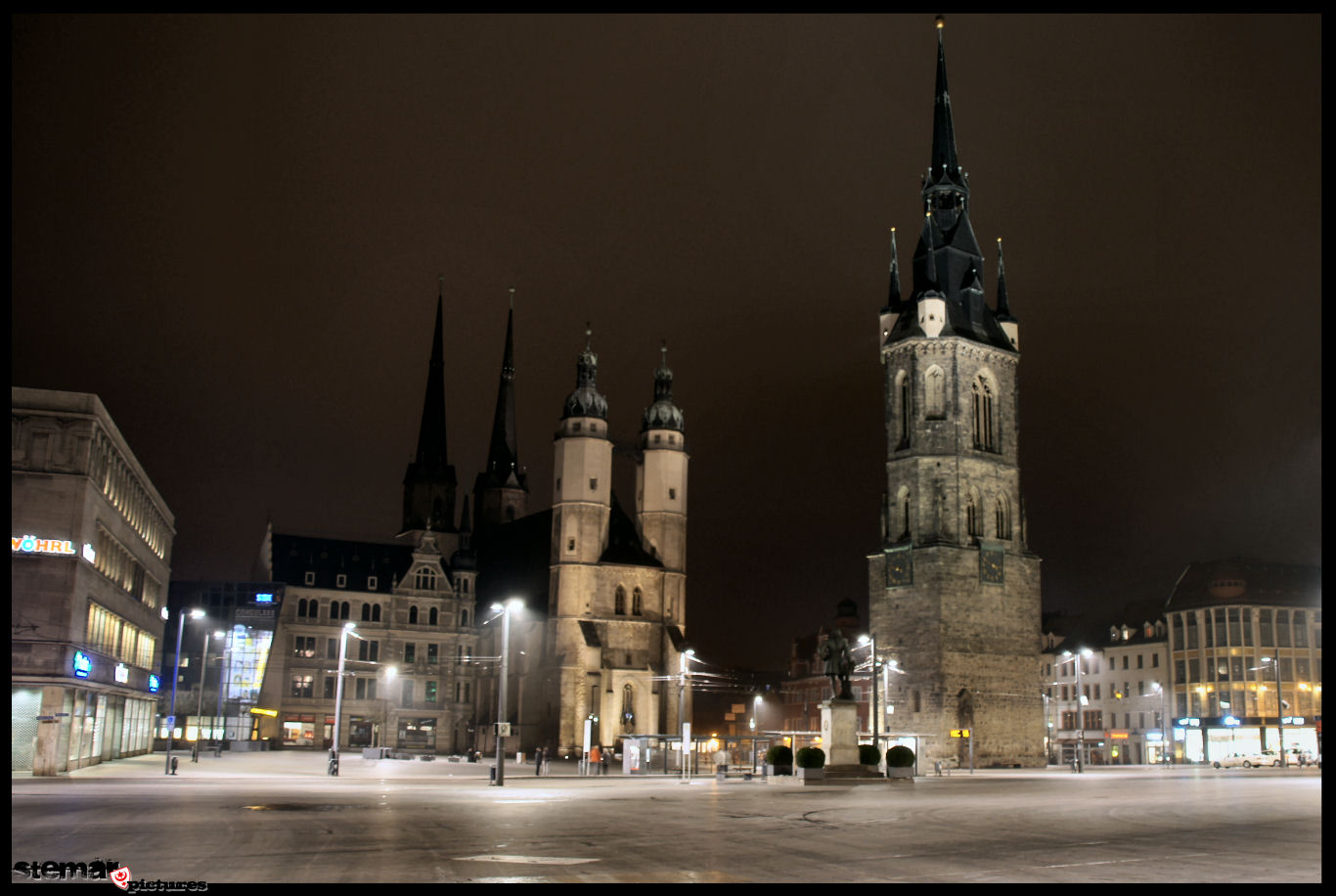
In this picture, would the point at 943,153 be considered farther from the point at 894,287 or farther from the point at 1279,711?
the point at 1279,711

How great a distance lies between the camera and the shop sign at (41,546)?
42.1 m

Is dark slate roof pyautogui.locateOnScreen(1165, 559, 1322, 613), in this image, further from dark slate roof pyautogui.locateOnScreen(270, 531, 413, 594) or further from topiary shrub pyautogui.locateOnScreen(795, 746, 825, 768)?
topiary shrub pyautogui.locateOnScreen(795, 746, 825, 768)

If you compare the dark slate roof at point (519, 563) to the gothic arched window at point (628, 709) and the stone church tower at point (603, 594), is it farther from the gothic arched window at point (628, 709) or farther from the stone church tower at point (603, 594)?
the gothic arched window at point (628, 709)

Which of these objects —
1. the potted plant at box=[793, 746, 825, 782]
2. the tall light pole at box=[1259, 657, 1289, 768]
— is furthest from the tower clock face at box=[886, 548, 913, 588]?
the potted plant at box=[793, 746, 825, 782]

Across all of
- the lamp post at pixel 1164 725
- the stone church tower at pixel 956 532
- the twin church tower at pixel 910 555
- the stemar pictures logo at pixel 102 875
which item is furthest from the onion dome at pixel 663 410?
the stemar pictures logo at pixel 102 875

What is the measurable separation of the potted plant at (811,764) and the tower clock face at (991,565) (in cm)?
3533

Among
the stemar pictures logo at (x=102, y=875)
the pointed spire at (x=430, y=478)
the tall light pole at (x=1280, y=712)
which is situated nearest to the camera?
the stemar pictures logo at (x=102, y=875)

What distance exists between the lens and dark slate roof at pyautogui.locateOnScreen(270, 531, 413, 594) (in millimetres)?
95562

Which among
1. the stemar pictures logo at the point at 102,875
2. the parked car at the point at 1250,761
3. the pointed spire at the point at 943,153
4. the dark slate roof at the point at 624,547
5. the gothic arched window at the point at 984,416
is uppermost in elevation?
the pointed spire at the point at 943,153

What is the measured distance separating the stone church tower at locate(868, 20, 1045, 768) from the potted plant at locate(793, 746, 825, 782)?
100ft

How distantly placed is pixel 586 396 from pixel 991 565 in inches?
1247

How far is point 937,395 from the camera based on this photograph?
78.2m

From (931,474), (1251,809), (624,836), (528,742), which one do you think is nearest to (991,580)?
(931,474)

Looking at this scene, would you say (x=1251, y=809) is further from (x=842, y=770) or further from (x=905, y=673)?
(x=905, y=673)
